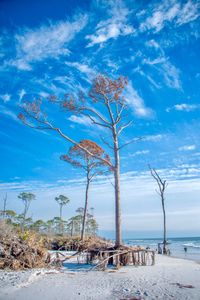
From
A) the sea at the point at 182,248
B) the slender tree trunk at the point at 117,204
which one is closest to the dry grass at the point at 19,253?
the slender tree trunk at the point at 117,204

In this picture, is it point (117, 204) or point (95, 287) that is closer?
point (95, 287)

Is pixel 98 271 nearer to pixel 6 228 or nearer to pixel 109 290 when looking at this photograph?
pixel 109 290

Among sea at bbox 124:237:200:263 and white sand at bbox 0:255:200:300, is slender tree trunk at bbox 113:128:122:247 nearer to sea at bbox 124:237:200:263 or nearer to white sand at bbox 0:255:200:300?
white sand at bbox 0:255:200:300

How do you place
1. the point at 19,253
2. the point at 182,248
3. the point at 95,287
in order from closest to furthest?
the point at 95,287 < the point at 19,253 < the point at 182,248

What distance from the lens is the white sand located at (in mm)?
6082

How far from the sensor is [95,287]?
7133 mm

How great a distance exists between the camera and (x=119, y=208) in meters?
12.8

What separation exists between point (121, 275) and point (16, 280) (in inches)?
140

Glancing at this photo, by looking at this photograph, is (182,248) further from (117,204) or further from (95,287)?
(95,287)

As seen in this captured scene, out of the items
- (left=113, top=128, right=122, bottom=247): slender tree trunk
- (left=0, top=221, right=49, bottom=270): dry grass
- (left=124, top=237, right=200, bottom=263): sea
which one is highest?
(left=113, top=128, right=122, bottom=247): slender tree trunk

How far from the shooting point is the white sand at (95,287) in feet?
20.0

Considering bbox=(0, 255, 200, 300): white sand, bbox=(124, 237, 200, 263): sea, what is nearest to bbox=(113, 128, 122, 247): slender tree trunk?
bbox=(0, 255, 200, 300): white sand

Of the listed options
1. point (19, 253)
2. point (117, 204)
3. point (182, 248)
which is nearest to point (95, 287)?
point (19, 253)

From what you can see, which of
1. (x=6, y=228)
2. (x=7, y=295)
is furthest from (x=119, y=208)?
(x=7, y=295)
